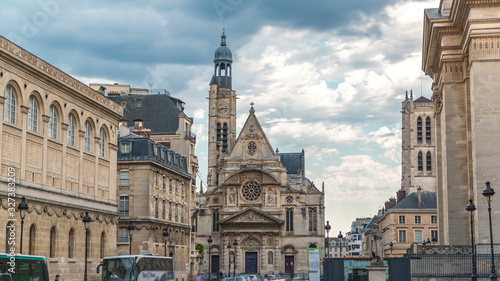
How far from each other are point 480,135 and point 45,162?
70.3 ft

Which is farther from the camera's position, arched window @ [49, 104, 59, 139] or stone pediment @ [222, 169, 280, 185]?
stone pediment @ [222, 169, 280, 185]

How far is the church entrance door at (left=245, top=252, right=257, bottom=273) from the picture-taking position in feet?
322

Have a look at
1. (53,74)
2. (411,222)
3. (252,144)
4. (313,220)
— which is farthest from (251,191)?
(53,74)

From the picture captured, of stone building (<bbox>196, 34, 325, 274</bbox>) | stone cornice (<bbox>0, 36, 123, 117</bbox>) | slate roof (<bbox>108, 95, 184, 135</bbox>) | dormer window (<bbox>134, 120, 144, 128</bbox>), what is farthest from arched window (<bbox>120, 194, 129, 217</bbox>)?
stone building (<bbox>196, 34, 325, 274</bbox>)

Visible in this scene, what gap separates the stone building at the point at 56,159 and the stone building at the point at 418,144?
76.3 meters

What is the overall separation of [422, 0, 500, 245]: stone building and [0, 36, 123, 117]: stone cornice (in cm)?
1928

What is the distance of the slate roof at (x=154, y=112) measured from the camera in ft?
256

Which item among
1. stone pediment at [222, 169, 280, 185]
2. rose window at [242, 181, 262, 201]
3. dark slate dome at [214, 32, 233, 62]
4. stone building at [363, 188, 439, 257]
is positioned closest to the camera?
stone building at [363, 188, 439, 257]

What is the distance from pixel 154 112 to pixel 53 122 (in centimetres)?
3799

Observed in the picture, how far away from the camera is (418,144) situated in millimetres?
120000

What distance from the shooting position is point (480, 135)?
3150 cm

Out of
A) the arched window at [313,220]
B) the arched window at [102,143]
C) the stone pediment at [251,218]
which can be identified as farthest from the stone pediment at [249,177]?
the arched window at [102,143]

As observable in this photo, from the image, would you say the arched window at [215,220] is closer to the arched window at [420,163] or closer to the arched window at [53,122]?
the arched window at [420,163]

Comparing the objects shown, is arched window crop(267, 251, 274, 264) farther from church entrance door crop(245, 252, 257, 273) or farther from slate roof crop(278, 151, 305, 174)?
slate roof crop(278, 151, 305, 174)
